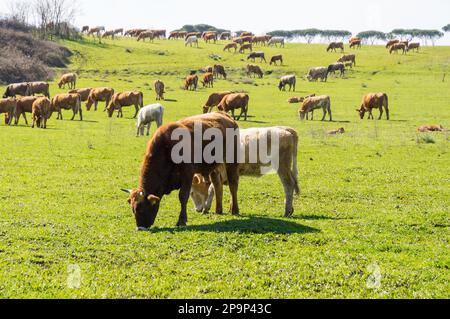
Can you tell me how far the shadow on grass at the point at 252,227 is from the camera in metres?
10.3

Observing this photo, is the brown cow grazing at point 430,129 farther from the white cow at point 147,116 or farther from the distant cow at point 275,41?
the distant cow at point 275,41

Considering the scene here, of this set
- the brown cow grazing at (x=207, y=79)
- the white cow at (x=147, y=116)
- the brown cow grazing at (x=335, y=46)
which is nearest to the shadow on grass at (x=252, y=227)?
the white cow at (x=147, y=116)

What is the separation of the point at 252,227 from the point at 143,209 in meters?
2.25

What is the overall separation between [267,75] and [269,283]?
5786cm

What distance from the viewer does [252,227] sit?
34.3 ft

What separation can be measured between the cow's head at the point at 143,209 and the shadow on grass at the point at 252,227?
25 cm

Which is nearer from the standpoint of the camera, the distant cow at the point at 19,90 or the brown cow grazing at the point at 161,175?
the brown cow grazing at the point at 161,175

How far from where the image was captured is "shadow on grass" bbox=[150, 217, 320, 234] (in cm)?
1028

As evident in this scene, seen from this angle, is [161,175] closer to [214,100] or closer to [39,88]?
[214,100]

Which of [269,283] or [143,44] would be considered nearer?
[269,283]
